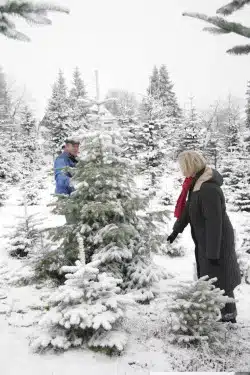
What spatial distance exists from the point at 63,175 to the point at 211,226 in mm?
2832

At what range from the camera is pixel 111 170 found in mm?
5738

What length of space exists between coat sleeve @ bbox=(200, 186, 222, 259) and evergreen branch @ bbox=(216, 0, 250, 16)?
6.45 ft

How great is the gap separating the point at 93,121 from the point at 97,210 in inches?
64.2

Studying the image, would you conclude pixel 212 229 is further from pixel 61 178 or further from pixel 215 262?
pixel 61 178

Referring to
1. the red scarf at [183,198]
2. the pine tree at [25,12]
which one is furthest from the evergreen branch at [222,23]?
the red scarf at [183,198]

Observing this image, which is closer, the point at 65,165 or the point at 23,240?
the point at 65,165

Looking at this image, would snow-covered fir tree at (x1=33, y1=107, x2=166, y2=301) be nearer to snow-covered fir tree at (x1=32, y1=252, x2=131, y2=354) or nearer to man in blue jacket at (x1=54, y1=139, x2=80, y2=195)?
man in blue jacket at (x1=54, y1=139, x2=80, y2=195)

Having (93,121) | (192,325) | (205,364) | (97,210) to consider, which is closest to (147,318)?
(192,325)

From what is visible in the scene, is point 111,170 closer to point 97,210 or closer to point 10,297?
point 97,210

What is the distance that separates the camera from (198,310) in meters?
4.04

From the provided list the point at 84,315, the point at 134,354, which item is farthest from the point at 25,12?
the point at 134,354


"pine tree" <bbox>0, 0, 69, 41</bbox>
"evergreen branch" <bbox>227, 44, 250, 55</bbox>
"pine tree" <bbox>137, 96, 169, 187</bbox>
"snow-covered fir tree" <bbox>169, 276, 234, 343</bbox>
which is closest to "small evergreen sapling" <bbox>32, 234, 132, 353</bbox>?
"snow-covered fir tree" <bbox>169, 276, 234, 343</bbox>

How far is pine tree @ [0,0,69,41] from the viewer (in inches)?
122

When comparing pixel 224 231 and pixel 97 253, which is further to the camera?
pixel 97 253
